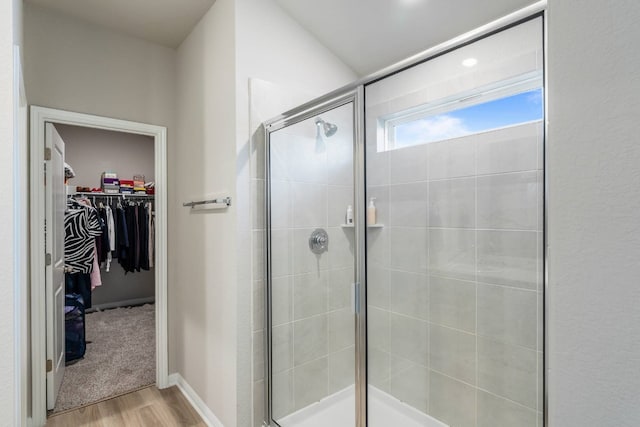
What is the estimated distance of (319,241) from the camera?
74.8 inches

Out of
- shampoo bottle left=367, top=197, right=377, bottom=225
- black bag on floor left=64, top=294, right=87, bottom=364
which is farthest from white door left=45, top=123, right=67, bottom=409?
shampoo bottle left=367, top=197, right=377, bottom=225

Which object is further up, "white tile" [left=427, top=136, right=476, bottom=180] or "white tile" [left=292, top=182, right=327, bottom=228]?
"white tile" [left=427, top=136, right=476, bottom=180]

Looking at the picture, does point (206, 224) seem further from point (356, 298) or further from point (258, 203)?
point (356, 298)

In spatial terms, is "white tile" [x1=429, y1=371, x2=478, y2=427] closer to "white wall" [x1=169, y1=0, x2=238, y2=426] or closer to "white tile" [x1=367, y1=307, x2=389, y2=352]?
"white tile" [x1=367, y1=307, x2=389, y2=352]

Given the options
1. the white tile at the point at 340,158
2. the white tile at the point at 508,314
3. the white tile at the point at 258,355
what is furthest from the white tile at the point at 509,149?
the white tile at the point at 258,355

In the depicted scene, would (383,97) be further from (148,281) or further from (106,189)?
(148,281)

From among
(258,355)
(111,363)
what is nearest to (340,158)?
(258,355)

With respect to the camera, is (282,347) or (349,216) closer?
(349,216)

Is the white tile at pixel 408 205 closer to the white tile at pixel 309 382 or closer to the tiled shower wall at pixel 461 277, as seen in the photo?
the tiled shower wall at pixel 461 277

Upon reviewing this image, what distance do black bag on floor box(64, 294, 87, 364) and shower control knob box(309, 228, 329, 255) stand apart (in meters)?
2.59

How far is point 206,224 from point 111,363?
6.05ft

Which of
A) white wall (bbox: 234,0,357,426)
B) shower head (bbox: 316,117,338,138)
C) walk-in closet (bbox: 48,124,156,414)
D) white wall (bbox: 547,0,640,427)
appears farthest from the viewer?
walk-in closet (bbox: 48,124,156,414)

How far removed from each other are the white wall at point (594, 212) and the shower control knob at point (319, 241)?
131cm

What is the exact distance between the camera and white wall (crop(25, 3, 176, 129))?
211 cm
